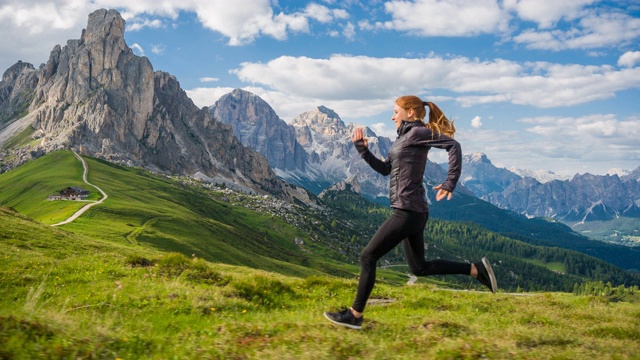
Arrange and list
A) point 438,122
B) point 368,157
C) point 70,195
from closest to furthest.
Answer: point 438,122 < point 368,157 < point 70,195

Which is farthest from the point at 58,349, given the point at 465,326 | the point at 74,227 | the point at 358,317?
the point at 74,227

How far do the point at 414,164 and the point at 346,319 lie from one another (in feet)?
Result: 14.0

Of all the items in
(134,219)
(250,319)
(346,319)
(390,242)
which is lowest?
(134,219)

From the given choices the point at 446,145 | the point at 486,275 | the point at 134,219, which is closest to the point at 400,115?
the point at 446,145

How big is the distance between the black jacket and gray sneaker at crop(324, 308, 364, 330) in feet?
9.84

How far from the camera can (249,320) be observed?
12.2m

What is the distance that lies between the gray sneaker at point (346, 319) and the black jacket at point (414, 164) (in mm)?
3000

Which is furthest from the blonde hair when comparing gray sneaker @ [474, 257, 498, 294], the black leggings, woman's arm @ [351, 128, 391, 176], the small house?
the small house

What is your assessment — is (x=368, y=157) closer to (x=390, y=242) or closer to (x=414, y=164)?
(x=414, y=164)

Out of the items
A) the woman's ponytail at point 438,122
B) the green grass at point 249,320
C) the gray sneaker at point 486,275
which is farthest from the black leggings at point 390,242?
the woman's ponytail at point 438,122

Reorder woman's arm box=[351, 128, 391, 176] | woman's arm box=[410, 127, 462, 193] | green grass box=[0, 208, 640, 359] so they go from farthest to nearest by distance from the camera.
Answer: woman's arm box=[351, 128, 391, 176] → woman's arm box=[410, 127, 462, 193] → green grass box=[0, 208, 640, 359]

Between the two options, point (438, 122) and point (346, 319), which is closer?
point (346, 319)

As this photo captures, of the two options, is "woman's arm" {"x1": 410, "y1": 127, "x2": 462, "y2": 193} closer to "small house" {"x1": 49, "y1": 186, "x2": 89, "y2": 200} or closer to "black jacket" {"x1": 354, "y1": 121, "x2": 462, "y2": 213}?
"black jacket" {"x1": 354, "y1": 121, "x2": 462, "y2": 213}

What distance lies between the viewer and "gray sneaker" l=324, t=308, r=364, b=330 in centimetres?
1116
